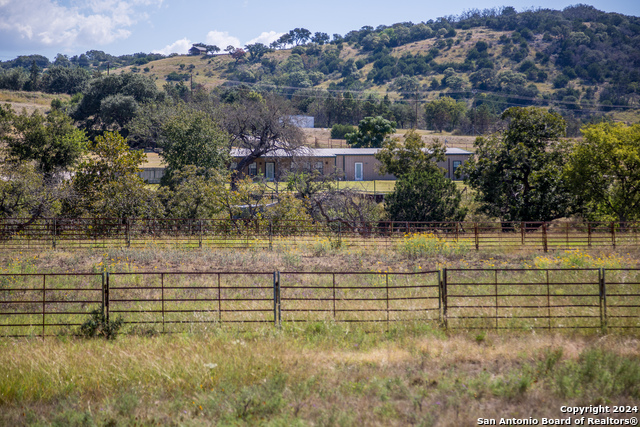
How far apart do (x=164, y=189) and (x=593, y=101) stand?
120 metres

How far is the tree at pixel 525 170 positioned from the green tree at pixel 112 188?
17803mm

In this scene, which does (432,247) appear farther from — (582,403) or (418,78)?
(418,78)

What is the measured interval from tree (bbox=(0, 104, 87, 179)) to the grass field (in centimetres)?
2955

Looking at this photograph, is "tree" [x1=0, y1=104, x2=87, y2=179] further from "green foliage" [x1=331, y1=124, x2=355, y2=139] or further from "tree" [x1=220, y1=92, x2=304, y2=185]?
"green foliage" [x1=331, y1=124, x2=355, y2=139]

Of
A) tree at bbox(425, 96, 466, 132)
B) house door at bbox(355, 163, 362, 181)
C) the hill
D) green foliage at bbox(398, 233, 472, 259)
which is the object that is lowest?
green foliage at bbox(398, 233, 472, 259)

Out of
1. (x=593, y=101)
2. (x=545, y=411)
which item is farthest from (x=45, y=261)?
(x=593, y=101)

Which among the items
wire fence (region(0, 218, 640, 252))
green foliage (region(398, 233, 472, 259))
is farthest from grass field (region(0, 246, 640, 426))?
wire fence (region(0, 218, 640, 252))

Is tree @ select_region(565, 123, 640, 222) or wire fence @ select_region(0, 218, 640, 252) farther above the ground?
tree @ select_region(565, 123, 640, 222)

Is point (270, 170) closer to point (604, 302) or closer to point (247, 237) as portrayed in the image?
point (247, 237)

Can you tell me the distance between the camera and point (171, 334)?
8.34m

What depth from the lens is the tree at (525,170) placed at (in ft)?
84.2

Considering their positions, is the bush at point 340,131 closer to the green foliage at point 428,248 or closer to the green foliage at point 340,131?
the green foliage at point 340,131

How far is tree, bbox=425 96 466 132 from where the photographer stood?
9150 cm

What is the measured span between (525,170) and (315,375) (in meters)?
23.6
